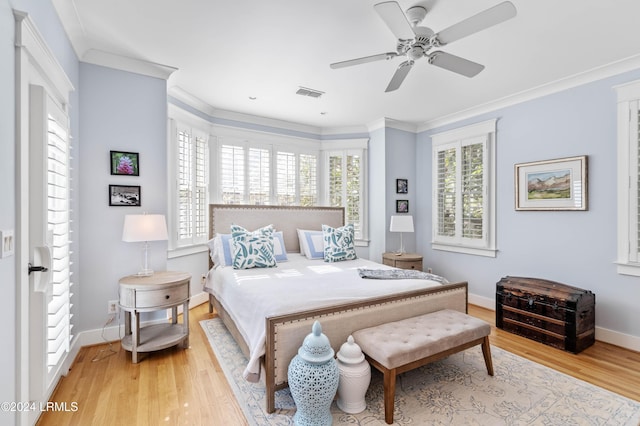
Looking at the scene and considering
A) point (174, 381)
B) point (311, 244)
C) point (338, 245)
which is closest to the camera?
point (174, 381)

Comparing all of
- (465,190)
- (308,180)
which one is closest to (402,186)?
(465,190)

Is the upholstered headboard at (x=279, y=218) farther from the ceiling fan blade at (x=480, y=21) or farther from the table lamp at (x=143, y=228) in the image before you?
the ceiling fan blade at (x=480, y=21)

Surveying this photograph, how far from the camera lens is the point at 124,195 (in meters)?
2.99

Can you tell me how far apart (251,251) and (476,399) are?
8.02ft

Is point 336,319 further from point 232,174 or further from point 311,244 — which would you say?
point 232,174

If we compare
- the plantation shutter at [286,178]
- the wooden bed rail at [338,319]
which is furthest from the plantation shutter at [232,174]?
the wooden bed rail at [338,319]

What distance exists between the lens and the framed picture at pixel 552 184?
3.29 m

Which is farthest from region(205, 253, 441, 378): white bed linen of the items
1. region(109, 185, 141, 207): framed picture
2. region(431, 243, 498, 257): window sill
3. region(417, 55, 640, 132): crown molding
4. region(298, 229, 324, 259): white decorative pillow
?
region(417, 55, 640, 132): crown molding

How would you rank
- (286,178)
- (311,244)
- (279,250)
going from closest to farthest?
(279,250)
(311,244)
(286,178)

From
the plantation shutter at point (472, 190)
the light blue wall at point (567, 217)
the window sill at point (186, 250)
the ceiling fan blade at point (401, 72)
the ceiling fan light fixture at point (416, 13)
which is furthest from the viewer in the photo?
the plantation shutter at point (472, 190)

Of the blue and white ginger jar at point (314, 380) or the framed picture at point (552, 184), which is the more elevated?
the framed picture at point (552, 184)

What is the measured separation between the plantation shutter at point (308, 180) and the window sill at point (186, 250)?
1.84 m

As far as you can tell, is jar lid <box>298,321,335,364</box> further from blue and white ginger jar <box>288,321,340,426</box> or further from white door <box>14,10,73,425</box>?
white door <box>14,10,73,425</box>

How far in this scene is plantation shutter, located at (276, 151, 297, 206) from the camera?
5.07m
